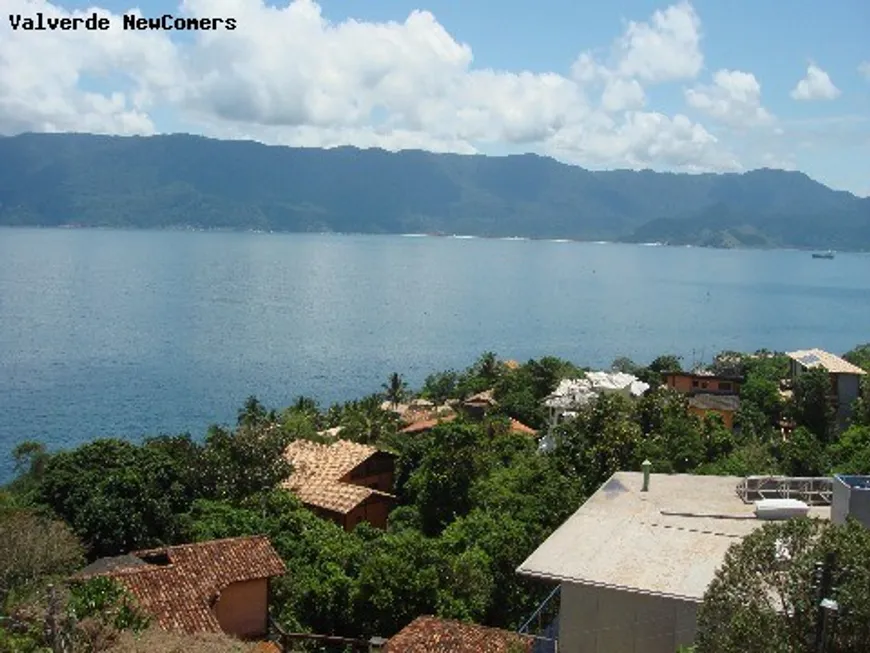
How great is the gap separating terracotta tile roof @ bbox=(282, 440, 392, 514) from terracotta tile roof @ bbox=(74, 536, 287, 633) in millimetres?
11708

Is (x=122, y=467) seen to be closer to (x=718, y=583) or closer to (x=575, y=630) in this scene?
(x=575, y=630)

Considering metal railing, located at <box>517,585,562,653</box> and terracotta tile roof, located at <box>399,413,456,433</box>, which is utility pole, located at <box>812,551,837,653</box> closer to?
metal railing, located at <box>517,585,562,653</box>

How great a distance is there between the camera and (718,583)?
8992mm

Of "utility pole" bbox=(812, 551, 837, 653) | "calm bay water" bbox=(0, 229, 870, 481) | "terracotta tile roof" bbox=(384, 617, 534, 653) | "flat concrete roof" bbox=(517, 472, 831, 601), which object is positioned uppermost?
"utility pole" bbox=(812, 551, 837, 653)

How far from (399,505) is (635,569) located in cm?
2137

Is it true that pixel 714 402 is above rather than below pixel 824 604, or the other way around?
below

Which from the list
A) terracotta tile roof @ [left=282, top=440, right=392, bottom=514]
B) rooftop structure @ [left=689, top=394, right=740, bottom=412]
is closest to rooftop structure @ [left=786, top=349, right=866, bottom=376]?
rooftop structure @ [left=689, top=394, right=740, bottom=412]

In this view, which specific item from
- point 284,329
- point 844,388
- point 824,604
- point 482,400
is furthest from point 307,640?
point 284,329

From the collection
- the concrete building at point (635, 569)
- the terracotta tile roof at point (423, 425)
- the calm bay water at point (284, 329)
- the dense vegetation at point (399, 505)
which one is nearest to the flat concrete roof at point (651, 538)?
the concrete building at point (635, 569)

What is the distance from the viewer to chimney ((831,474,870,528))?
12945 millimetres

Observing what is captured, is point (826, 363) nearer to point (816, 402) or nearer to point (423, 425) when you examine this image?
point (816, 402)

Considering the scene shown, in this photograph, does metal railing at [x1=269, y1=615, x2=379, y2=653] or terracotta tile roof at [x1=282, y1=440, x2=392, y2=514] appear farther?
terracotta tile roof at [x1=282, y1=440, x2=392, y2=514]

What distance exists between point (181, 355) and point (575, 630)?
255 ft

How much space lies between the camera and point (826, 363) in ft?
152
